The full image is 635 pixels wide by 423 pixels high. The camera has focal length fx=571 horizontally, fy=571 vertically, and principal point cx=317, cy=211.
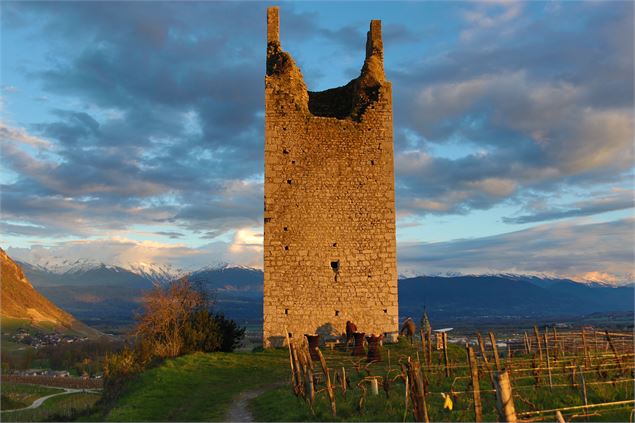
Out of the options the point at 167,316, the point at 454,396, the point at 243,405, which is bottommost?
the point at 243,405

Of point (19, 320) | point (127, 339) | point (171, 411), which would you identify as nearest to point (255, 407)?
point (171, 411)

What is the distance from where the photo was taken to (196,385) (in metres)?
16.9

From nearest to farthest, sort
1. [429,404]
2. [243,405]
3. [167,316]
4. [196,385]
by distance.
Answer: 1. [429,404]
2. [243,405]
3. [196,385]
4. [167,316]

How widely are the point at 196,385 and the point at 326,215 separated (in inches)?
366

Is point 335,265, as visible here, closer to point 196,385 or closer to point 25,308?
→ point 196,385

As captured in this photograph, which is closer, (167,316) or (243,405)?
(243,405)

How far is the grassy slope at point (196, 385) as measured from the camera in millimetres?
13914

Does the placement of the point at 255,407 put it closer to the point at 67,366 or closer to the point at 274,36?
the point at 274,36

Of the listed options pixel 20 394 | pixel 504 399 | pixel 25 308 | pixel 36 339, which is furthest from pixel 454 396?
pixel 25 308

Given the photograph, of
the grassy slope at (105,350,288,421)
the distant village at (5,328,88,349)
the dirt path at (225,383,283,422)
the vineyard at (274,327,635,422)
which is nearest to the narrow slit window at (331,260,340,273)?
the grassy slope at (105,350,288,421)

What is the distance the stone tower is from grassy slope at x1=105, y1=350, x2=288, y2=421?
2.46 meters

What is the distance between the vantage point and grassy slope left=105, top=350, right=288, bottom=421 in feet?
45.6

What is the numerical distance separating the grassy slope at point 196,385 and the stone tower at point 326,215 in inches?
96.8

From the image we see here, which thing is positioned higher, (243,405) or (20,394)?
(243,405)
